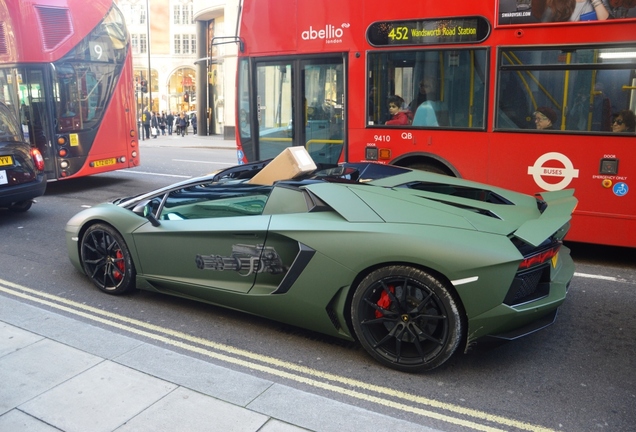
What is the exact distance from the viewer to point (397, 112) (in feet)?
25.2

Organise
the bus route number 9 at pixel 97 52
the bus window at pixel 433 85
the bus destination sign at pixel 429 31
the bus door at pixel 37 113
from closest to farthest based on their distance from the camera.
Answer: the bus destination sign at pixel 429 31, the bus window at pixel 433 85, the bus door at pixel 37 113, the bus route number 9 at pixel 97 52

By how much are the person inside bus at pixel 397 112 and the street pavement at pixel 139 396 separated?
4.62 meters

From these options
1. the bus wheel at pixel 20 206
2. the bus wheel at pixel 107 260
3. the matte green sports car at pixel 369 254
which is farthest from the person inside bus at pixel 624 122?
the bus wheel at pixel 20 206

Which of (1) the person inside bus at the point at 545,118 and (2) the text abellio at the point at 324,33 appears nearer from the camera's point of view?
(1) the person inside bus at the point at 545,118

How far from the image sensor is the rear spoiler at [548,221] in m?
3.86

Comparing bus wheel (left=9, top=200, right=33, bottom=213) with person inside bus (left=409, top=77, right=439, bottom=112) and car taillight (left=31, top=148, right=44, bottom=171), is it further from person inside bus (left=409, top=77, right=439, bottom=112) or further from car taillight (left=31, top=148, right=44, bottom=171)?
person inside bus (left=409, top=77, right=439, bottom=112)

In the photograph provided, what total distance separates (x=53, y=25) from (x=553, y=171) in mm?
9812

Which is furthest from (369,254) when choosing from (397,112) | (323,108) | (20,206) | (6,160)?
(20,206)

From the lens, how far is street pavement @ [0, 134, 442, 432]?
10.5 ft

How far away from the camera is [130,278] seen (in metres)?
5.39

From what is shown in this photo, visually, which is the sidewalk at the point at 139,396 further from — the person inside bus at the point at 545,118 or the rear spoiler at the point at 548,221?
the person inside bus at the point at 545,118

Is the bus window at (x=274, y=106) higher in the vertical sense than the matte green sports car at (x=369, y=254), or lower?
higher

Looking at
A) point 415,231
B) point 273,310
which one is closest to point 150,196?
point 273,310

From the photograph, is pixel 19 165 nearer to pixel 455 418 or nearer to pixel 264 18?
pixel 264 18
